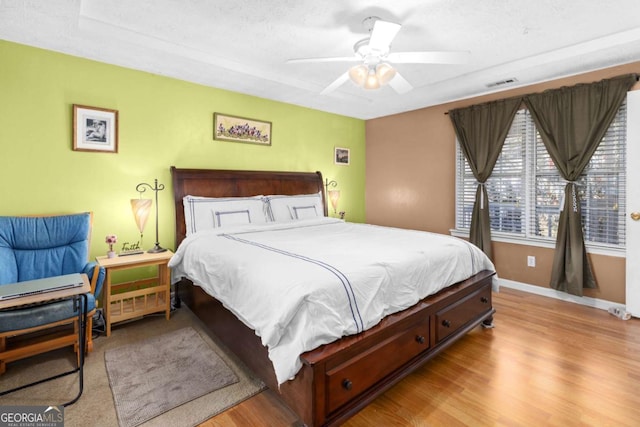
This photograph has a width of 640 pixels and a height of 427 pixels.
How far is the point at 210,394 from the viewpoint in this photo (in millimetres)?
1911

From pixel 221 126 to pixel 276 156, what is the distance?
844mm

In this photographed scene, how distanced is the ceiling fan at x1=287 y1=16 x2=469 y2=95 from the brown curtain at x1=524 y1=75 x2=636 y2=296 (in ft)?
6.16

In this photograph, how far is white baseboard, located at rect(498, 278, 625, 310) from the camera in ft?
10.6

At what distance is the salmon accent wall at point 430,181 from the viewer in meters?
3.27

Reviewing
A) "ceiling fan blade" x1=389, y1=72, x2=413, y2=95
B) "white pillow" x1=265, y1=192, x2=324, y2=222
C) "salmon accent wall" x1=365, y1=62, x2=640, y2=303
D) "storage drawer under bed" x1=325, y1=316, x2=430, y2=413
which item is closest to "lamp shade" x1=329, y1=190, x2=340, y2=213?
"white pillow" x1=265, y1=192, x2=324, y2=222

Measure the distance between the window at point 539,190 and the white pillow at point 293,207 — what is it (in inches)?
77.3

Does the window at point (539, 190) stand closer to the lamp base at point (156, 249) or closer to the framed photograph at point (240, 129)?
the framed photograph at point (240, 129)

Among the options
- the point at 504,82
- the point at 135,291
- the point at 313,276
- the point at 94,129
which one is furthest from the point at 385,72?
the point at 135,291

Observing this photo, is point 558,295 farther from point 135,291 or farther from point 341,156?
point 135,291

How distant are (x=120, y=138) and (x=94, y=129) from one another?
217 mm

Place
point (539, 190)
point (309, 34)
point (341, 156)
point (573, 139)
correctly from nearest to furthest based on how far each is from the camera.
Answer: point (309, 34)
point (573, 139)
point (539, 190)
point (341, 156)

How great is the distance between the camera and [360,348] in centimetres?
169

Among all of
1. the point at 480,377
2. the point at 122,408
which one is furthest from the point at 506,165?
the point at 122,408

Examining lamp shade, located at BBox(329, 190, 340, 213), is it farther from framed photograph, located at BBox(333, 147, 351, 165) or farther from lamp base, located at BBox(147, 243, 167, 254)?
lamp base, located at BBox(147, 243, 167, 254)
